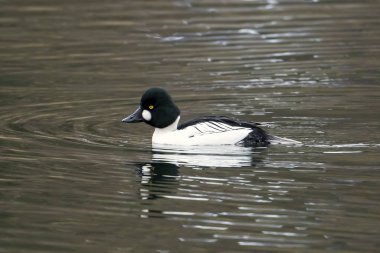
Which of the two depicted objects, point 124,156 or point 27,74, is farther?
point 27,74

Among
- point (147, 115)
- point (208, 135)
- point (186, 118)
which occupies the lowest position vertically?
point (186, 118)

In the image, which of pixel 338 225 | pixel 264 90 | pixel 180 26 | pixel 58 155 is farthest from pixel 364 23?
pixel 338 225

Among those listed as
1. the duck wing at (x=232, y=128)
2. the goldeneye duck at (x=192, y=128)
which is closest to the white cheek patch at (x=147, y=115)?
the goldeneye duck at (x=192, y=128)

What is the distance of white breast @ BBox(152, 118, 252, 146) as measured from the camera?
11703mm

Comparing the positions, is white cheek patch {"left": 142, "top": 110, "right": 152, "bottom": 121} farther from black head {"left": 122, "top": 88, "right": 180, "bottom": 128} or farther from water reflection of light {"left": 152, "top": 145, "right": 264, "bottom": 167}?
water reflection of light {"left": 152, "top": 145, "right": 264, "bottom": 167}

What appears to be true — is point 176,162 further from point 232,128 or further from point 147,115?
point 147,115

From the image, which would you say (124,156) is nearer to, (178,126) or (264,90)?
(178,126)

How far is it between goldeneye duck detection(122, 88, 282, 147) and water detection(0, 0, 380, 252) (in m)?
0.22

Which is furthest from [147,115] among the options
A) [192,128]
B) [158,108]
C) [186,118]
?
[186,118]

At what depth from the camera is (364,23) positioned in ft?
62.3

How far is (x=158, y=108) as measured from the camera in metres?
12.0

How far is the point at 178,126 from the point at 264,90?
269 centimetres

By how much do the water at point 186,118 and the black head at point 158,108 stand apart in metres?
0.28

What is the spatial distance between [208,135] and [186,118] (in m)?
1.76
